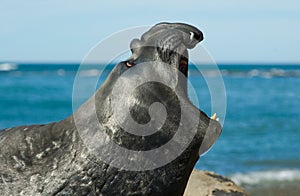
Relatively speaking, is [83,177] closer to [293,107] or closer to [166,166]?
[166,166]

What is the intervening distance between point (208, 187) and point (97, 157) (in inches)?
138

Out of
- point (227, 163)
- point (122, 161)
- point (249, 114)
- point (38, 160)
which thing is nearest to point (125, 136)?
point (122, 161)

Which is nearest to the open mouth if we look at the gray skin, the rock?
the gray skin

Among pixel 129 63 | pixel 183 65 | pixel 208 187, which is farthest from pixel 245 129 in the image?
pixel 129 63

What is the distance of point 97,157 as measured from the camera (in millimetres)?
4750

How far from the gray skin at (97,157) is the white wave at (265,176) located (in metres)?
11.5

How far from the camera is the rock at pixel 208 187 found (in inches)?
311

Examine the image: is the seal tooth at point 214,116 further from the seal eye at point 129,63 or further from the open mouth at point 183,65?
the seal eye at point 129,63

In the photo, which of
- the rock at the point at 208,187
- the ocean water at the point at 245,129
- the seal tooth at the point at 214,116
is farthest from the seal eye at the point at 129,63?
the rock at the point at 208,187

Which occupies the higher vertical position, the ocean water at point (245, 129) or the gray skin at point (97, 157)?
the gray skin at point (97, 157)

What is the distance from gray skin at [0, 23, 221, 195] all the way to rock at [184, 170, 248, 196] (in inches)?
116

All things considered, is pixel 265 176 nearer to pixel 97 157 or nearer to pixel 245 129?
pixel 97 157

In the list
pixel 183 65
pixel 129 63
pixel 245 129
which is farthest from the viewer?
pixel 245 129

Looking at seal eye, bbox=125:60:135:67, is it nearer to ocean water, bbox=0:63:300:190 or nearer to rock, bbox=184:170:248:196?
ocean water, bbox=0:63:300:190
